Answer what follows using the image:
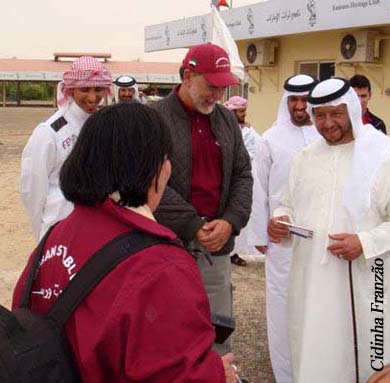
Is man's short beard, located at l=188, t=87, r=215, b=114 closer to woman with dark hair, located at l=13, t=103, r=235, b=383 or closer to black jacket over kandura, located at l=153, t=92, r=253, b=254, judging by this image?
black jacket over kandura, located at l=153, t=92, r=253, b=254

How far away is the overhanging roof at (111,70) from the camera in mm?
39250

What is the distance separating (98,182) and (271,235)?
6.46 feet

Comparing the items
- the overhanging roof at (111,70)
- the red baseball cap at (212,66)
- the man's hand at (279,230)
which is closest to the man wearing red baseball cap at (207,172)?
the red baseball cap at (212,66)

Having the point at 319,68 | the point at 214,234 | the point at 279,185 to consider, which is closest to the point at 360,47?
the point at 319,68

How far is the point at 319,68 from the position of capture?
470 inches

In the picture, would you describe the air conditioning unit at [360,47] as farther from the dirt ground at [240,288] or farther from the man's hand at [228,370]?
the man's hand at [228,370]

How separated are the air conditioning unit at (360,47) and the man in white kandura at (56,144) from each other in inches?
287

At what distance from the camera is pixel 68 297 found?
1.55 meters

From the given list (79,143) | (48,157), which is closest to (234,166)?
(48,157)

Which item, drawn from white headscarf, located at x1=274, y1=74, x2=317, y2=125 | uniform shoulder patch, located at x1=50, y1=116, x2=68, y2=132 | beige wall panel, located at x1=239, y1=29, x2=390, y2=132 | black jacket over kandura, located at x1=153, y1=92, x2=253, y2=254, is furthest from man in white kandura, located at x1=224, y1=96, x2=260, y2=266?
beige wall panel, located at x1=239, y1=29, x2=390, y2=132

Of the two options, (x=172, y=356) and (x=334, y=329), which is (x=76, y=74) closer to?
(x=334, y=329)

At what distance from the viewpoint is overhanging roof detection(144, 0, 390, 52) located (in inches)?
384

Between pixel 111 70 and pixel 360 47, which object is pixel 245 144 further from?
pixel 111 70

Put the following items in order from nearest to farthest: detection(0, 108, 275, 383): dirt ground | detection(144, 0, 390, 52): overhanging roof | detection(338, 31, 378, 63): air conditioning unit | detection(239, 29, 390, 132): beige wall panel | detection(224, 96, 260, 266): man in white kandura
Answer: detection(0, 108, 275, 383): dirt ground
detection(224, 96, 260, 266): man in white kandura
detection(144, 0, 390, 52): overhanging roof
detection(338, 31, 378, 63): air conditioning unit
detection(239, 29, 390, 132): beige wall panel
